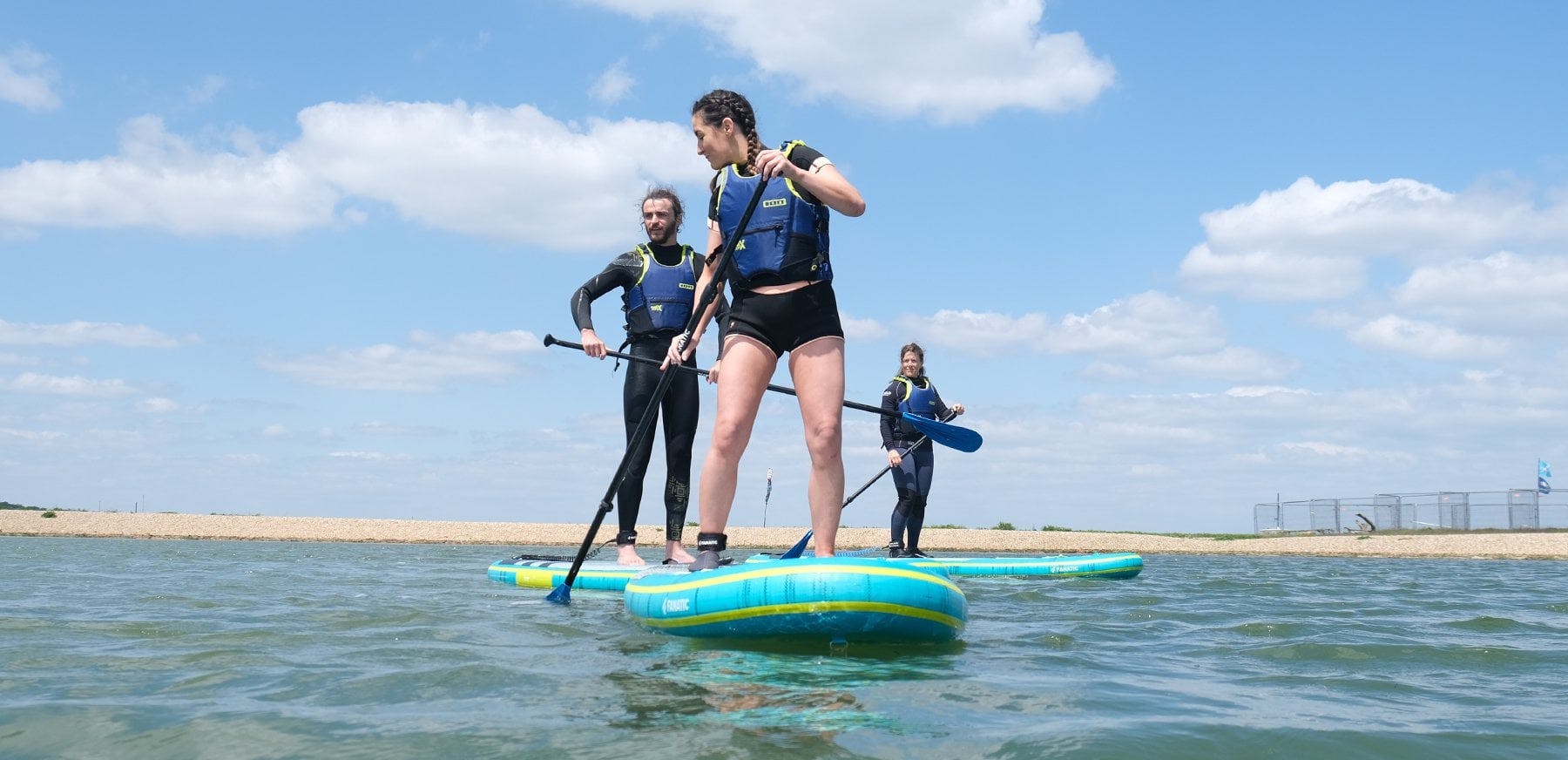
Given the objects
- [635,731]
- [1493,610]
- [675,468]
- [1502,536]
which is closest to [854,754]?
[635,731]

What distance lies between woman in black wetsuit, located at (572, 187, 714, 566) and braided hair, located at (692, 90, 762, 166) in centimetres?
326

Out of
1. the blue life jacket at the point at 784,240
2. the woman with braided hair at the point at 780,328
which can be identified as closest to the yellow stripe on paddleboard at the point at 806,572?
the woman with braided hair at the point at 780,328

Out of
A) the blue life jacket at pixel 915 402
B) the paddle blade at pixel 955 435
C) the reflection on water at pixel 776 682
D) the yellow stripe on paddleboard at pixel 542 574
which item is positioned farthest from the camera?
the blue life jacket at pixel 915 402

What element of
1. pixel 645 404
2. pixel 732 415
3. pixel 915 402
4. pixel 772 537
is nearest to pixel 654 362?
pixel 645 404

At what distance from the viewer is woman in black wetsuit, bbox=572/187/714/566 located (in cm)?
845

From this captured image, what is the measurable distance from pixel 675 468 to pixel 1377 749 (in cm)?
617

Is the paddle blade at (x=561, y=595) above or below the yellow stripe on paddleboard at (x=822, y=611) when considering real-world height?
below

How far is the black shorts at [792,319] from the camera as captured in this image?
16.2 ft

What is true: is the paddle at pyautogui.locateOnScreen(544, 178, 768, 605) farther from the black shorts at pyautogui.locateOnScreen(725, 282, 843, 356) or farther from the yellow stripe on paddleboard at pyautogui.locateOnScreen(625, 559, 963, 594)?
the yellow stripe on paddleboard at pyautogui.locateOnScreen(625, 559, 963, 594)

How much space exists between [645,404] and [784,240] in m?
3.65

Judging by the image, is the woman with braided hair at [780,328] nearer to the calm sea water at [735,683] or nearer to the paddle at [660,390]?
the paddle at [660,390]

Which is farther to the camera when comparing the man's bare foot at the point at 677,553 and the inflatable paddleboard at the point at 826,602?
the man's bare foot at the point at 677,553

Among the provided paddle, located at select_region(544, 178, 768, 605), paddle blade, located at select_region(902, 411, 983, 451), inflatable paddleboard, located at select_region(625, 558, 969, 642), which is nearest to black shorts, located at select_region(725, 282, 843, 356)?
paddle, located at select_region(544, 178, 768, 605)

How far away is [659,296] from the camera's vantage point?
854cm
